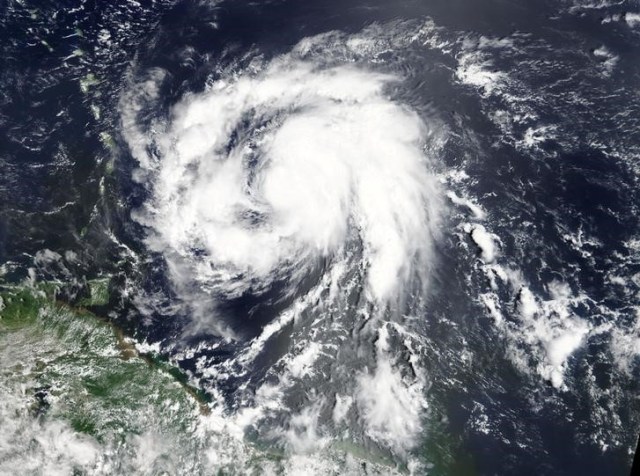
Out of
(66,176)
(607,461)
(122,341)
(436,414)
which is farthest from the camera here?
(66,176)

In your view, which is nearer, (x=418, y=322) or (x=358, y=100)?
(x=418, y=322)

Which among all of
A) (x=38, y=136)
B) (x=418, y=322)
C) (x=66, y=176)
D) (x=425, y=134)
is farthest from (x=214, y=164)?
(x=418, y=322)

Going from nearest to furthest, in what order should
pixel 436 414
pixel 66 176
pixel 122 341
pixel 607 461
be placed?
pixel 607 461 → pixel 436 414 → pixel 122 341 → pixel 66 176

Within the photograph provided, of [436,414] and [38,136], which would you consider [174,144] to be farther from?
[436,414]

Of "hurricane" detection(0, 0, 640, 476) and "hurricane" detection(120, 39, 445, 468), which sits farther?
"hurricane" detection(120, 39, 445, 468)

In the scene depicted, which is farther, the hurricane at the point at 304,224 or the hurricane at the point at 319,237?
the hurricane at the point at 304,224

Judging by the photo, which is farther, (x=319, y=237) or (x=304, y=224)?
(x=304, y=224)

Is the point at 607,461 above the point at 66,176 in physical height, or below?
below

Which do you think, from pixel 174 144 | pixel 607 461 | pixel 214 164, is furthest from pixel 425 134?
pixel 607 461

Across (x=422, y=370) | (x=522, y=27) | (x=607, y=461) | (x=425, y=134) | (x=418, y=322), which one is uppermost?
(x=522, y=27)

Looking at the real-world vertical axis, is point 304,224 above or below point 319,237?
above
